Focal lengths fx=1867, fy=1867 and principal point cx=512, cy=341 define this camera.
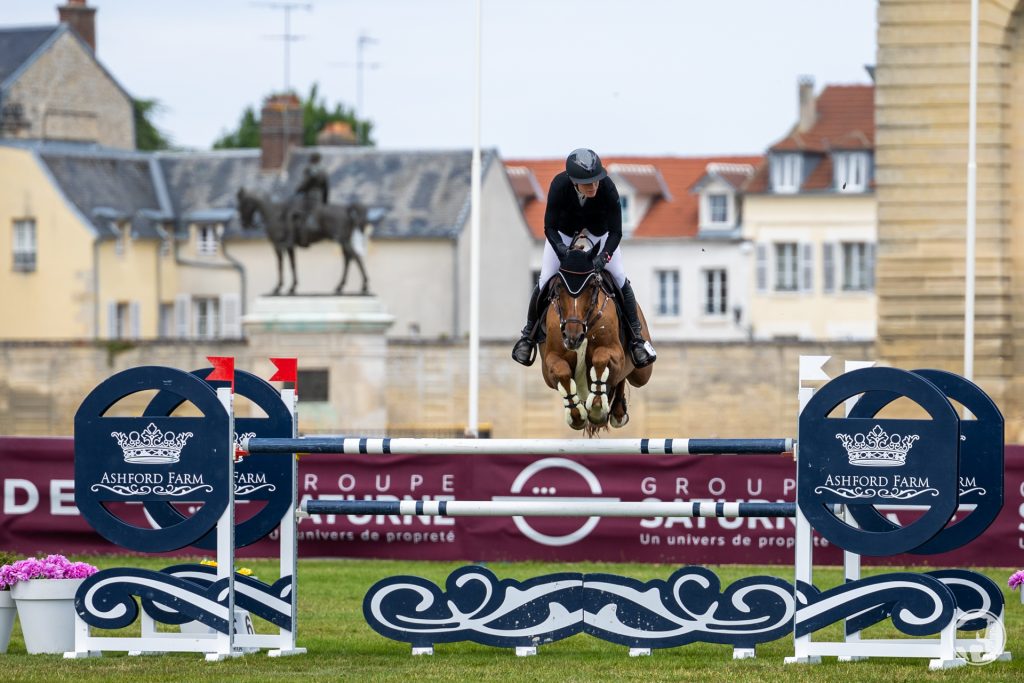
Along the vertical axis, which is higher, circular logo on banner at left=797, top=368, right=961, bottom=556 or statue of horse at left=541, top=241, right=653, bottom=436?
statue of horse at left=541, top=241, right=653, bottom=436

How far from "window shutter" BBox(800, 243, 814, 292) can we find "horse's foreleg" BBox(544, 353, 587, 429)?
49384 mm

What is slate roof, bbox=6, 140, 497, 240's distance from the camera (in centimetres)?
5312

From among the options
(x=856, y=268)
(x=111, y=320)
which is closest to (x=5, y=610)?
(x=111, y=320)

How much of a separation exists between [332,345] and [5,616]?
2070 centimetres

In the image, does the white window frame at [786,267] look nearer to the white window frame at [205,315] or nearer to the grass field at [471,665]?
the white window frame at [205,315]

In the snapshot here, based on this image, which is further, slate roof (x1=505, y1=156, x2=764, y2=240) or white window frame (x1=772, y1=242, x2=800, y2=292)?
slate roof (x1=505, y1=156, x2=764, y2=240)

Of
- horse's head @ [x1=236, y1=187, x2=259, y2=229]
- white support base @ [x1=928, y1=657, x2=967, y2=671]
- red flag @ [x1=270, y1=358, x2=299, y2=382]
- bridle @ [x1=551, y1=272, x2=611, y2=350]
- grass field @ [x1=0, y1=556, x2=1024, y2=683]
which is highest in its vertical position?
horse's head @ [x1=236, y1=187, x2=259, y2=229]

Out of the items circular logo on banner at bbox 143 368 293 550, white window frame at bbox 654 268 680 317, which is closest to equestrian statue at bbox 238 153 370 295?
circular logo on banner at bbox 143 368 293 550

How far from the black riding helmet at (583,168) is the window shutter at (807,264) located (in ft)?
162

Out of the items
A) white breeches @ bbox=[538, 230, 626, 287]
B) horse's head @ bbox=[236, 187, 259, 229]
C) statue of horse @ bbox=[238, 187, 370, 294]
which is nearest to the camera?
white breeches @ bbox=[538, 230, 626, 287]

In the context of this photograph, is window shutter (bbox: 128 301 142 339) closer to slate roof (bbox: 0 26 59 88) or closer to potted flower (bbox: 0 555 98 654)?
slate roof (bbox: 0 26 59 88)

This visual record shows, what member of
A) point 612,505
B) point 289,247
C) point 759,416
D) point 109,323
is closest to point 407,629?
point 612,505

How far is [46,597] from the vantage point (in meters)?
13.3

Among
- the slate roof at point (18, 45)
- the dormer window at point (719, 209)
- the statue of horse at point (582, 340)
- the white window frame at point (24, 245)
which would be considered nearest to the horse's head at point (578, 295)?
the statue of horse at point (582, 340)
